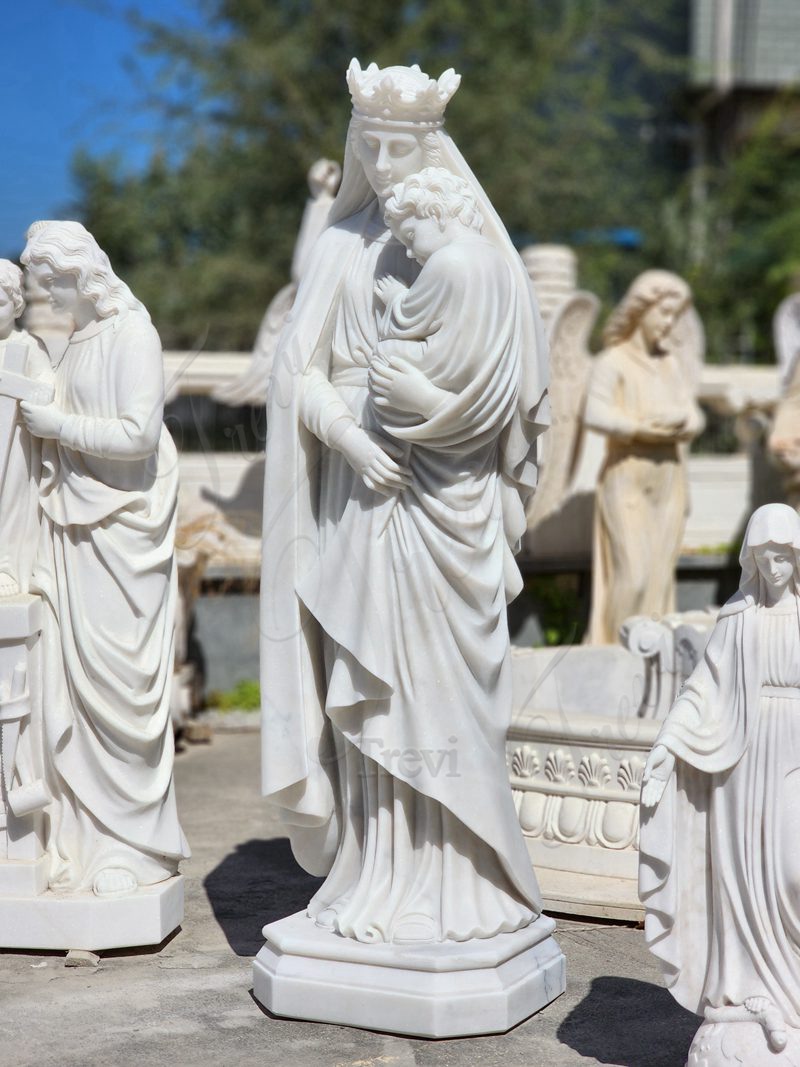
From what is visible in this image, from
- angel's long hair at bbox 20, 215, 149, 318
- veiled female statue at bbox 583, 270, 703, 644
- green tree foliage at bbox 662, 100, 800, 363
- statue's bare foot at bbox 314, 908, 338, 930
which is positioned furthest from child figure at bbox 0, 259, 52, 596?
green tree foliage at bbox 662, 100, 800, 363

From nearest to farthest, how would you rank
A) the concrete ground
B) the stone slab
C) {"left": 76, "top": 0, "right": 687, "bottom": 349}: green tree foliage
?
the concrete ground
the stone slab
{"left": 76, "top": 0, "right": 687, "bottom": 349}: green tree foliage

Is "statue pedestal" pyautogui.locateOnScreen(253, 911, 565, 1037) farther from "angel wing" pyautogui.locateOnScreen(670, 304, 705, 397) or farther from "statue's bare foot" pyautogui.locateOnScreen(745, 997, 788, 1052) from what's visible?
"angel wing" pyautogui.locateOnScreen(670, 304, 705, 397)

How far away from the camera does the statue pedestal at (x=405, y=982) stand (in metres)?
3.73

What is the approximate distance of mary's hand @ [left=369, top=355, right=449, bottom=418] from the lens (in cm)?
369

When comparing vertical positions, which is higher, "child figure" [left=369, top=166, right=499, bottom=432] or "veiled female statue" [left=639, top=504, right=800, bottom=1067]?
"child figure" [left=369, top=166, right=499, bottom=432]

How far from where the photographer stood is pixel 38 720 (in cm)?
445

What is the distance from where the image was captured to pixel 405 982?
12.3ft

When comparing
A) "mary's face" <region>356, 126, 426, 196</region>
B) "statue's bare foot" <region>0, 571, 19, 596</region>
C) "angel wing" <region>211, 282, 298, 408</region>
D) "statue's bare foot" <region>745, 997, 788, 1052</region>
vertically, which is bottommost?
"statue's bare foot" <region>745, 997, 788, 1052</region>

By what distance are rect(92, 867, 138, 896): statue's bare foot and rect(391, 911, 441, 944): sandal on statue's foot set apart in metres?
0.99

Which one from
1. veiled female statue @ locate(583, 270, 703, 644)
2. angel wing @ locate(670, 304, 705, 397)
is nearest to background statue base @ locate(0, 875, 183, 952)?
veiled female statue @ locate(583, 270, 703, 644)

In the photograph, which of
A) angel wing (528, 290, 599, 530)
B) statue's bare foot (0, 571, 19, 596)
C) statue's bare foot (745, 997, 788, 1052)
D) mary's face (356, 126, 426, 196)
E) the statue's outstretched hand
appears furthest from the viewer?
angel wing (528, 290, 599, 530)

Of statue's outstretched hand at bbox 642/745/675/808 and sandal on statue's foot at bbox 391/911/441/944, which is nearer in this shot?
statue's outstretched hand at bbox 642/745/675/808

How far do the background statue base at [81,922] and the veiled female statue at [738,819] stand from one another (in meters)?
1.64

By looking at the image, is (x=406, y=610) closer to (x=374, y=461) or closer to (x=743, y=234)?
(x=374, y=461)
